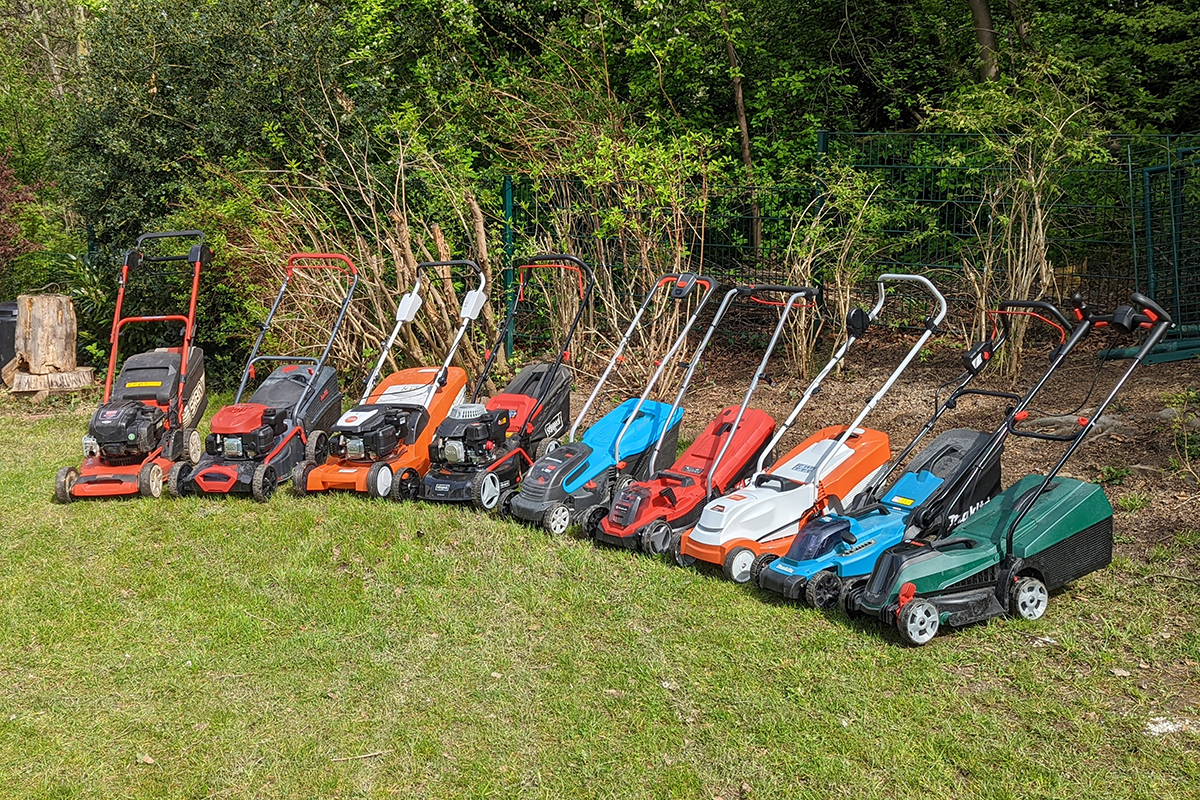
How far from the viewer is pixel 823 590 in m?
5.21

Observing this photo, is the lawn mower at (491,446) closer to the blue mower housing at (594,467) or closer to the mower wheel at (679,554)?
the blue mower housing at (594,467)

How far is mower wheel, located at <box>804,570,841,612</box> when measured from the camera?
5203 mm

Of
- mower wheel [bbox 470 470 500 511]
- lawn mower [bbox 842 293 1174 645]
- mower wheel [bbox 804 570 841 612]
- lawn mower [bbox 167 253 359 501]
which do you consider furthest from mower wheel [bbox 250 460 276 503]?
lawn mower [bbox 842 293 1174 645]

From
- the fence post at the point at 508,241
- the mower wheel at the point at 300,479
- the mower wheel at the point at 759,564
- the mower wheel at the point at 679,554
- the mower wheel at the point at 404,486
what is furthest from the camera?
the fence post at the point at 508,241

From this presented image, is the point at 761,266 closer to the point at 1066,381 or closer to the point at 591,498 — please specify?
the point at 1066,381

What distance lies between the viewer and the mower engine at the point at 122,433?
7586 millimetres

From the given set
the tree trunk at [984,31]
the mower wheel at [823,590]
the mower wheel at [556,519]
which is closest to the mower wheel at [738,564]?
the mower wheel at [823,590]

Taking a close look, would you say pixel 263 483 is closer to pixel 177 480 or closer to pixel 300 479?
pixel 300 479

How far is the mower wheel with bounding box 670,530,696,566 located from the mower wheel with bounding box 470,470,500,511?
1.43 m

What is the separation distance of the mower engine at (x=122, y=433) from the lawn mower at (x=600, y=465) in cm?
296

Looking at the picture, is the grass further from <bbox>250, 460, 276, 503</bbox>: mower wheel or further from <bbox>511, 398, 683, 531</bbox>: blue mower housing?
<bbox>250, 460, 276, 503</bbox>: mower wheel

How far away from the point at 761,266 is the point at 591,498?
4.93 metres

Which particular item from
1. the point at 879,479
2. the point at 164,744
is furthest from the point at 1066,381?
the point at 164,744

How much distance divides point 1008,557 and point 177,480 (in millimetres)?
5555
